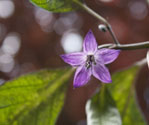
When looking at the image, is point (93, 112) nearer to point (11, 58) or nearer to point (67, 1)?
point (67, 1)

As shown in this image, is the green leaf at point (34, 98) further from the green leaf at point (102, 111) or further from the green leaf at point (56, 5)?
the green leaf at point (56, 5)

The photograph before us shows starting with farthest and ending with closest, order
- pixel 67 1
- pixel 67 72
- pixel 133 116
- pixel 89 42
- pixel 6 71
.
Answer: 1. pixel 6 71
2. pixel 133 116
3. pixel 67 72
4. pixel 67 1
5. pixel 89 42

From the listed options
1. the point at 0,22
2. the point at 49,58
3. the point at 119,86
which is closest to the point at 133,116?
the point at 119,86

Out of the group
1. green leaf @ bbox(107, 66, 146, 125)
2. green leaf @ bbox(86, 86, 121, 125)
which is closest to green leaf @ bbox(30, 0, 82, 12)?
green leaf @ bbox(86, 86, 121, 125)

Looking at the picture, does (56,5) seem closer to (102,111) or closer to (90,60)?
(90,60)

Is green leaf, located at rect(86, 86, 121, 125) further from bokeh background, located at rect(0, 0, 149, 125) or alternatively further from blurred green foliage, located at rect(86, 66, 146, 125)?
bokeh background, located at rect(0, 0, 149, 125)
